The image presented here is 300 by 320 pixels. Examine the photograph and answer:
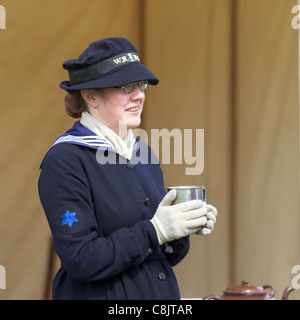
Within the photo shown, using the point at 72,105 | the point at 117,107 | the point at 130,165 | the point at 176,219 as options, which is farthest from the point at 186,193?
the point at 72,105

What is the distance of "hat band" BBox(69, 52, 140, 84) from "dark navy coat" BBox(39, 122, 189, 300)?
5.1 inches

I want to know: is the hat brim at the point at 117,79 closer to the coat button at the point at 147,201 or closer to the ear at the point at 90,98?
the ear at the point at 90,98

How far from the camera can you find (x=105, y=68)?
57.5 inches

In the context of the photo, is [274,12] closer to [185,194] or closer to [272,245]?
Result: [272,245]

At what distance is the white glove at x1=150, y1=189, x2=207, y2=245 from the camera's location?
137 cm

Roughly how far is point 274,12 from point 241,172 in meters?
0.86

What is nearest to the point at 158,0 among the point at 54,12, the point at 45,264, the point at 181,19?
the point at 181,19

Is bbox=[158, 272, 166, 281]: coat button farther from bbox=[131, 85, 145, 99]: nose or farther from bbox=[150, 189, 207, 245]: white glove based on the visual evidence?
bbox=[131, 85, 145, 99]: nose

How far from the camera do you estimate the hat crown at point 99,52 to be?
1459 millimetres

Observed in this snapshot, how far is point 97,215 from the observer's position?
55.3 inches

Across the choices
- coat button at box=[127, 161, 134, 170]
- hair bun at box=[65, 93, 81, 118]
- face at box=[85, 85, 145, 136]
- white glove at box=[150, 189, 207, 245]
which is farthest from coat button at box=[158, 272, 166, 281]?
hair bun at box=[65, 93, 81, 118]

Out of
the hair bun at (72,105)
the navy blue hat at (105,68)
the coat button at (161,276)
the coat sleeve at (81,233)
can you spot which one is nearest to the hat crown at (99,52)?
the navy blue hat at (105,68)

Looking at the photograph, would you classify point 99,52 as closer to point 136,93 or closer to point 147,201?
point 136,93

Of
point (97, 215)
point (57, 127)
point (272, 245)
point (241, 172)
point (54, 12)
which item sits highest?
point (54, 12)
